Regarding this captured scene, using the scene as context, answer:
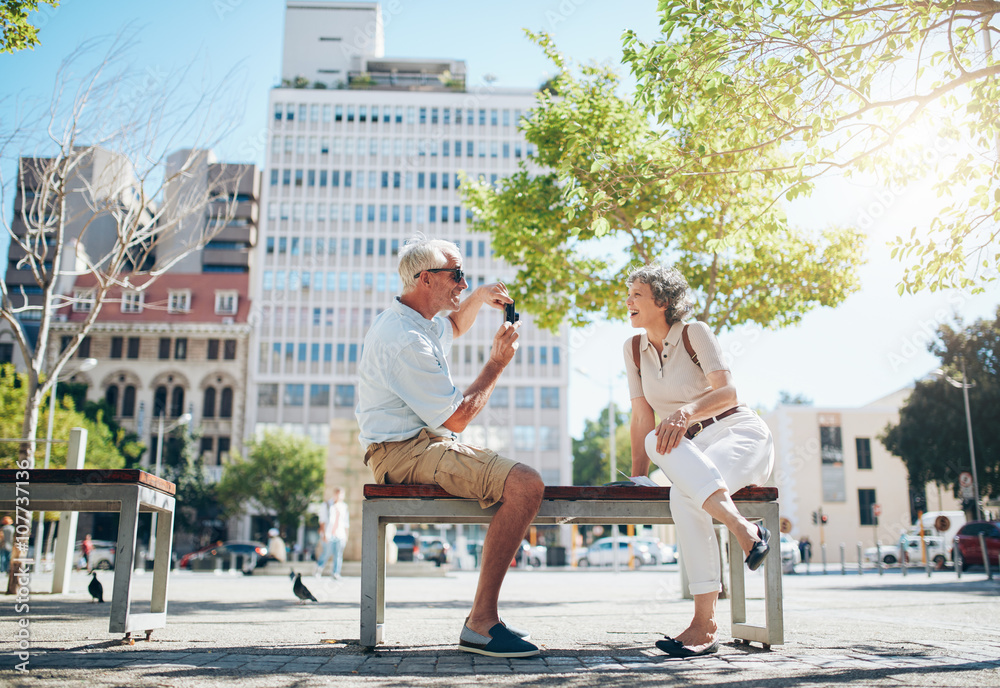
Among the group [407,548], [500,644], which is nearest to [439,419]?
[500,644]

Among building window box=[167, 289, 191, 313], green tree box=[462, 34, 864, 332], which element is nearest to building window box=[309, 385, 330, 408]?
building window box=[167, 289, 191, 313]

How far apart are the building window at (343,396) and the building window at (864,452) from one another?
34188mm

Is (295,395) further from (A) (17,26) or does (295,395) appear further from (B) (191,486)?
(A) (17,26)

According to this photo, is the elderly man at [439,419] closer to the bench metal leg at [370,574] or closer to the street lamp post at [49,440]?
the bench metal leg at [370,574]

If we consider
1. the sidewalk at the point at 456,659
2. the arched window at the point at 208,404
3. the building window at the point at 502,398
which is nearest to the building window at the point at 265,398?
the arched window at the point at 208,404

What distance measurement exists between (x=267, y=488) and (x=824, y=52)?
48.8 meters

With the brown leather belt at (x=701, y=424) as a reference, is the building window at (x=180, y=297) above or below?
above

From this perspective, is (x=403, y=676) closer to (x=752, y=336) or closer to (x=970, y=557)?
(x=752, y=336)

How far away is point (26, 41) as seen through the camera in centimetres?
780

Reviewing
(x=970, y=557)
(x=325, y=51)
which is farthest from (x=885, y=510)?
(x=325, y=51)

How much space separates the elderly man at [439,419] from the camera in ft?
12.3

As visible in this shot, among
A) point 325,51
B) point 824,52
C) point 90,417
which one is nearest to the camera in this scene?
point 824,52

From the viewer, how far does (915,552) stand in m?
34.8

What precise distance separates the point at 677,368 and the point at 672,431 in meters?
0.56
